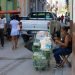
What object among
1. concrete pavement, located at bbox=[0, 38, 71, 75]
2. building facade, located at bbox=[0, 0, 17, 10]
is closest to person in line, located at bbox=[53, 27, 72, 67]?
concrete pavement, located at bbox=[0, 38, 71, 75]

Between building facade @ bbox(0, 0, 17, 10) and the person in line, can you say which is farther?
building facade @ bbox(0, 0, 17, 10)

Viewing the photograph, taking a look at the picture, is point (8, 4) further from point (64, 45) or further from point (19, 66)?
point (64, 45)

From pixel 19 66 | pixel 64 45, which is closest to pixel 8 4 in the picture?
pixel 19 66

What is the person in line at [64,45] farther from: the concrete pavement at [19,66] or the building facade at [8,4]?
the building facade at [8,4]

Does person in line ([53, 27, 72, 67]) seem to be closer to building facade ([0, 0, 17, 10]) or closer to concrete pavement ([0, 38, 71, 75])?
concrete pavement ([0, 38, 71, 75])

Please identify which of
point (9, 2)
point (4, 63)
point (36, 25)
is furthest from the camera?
point (9, 2)

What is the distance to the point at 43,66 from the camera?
1145 centimetres

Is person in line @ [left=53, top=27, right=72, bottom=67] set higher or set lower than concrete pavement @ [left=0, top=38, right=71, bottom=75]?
higher

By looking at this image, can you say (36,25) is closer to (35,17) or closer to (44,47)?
(35,17)

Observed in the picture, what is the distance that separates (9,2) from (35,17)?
11.9m

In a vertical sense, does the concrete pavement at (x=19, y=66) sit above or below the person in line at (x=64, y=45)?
below

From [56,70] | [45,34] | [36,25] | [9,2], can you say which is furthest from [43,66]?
[9,2]

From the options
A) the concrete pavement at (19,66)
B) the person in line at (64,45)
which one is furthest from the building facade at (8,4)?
the person in line at (64,45)

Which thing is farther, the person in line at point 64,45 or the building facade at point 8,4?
the building facade at point 8,4
